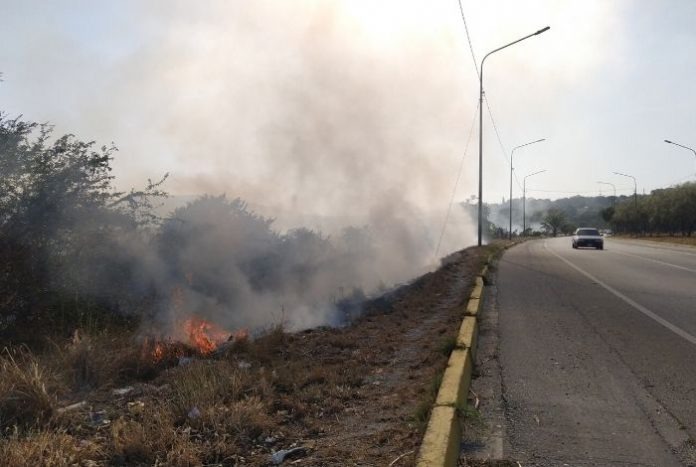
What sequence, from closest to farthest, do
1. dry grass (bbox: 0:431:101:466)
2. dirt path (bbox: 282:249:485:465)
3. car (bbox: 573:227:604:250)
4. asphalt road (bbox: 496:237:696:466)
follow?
dry grass (bbox: 0:431:101:466) < dirt path (bbox: 282:249:485:465) < asphalt road (bbox: 496:237:696:466) < car (bbox: 573:227:604:250)

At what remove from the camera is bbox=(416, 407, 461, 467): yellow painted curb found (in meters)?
2.71

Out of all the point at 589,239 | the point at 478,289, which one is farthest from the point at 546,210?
the point at 478,289

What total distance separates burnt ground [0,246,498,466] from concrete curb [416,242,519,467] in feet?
0.28

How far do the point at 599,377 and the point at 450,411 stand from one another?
1.91 m

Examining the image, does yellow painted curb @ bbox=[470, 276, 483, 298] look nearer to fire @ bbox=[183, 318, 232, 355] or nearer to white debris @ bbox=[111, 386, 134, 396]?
fire @ bbox=[183, 318, 232, 355]

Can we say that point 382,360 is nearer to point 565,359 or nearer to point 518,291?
point 565,359

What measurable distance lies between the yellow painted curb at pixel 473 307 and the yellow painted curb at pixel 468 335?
47 cm

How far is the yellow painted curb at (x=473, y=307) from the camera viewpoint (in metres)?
6.83

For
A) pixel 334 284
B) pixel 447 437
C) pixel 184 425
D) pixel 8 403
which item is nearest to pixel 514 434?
pixel 447 437

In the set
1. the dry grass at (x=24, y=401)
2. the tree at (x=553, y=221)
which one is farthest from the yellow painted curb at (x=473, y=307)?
the tree at (x=553, y=221)

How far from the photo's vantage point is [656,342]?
5.85 metres

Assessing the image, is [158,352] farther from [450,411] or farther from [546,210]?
[546,210]

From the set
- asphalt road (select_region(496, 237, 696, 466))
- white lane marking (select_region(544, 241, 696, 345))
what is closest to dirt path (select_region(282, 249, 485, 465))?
asphalt road (select_region(496, 237, 696, 466))

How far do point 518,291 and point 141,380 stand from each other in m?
7.10
